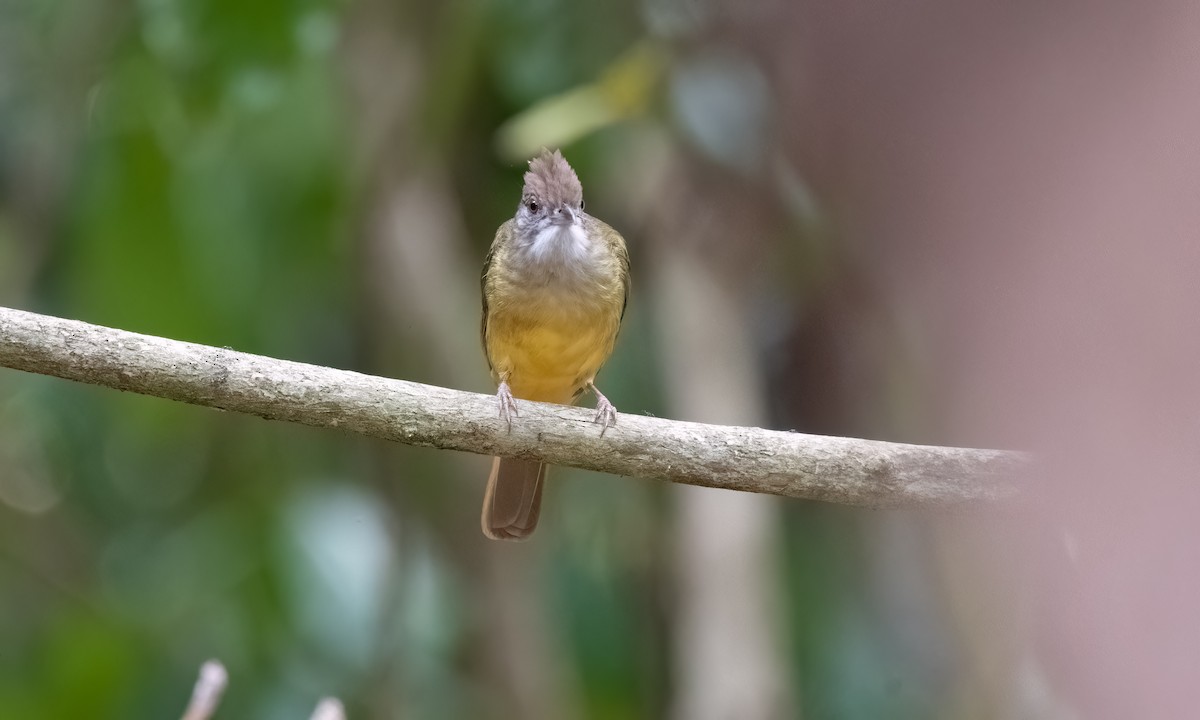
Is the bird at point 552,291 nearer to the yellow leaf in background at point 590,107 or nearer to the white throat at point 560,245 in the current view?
the white throat at point 560,245

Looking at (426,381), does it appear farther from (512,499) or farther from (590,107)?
(590,107)

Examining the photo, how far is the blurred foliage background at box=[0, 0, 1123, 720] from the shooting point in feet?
14.8

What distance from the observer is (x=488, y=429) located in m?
2.69

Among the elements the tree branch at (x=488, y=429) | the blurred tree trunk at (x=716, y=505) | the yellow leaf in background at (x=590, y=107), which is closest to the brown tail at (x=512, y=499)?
the blurred tree trunk at (x=716, y=505)

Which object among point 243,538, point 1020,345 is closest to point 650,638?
point 243,538

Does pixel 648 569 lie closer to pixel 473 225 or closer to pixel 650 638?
pixel 650 638

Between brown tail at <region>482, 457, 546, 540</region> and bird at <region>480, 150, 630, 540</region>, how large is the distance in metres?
0.09

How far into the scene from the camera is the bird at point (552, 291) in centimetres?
376

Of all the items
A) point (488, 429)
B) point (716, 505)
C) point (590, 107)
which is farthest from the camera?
point (716, 505)

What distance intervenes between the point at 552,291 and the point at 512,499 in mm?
729

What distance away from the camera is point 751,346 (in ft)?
16.9

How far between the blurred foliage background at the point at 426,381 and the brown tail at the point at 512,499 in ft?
2.26

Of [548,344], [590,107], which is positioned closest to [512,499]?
[548,344]

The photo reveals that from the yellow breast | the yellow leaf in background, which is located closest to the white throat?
the yellow breast
